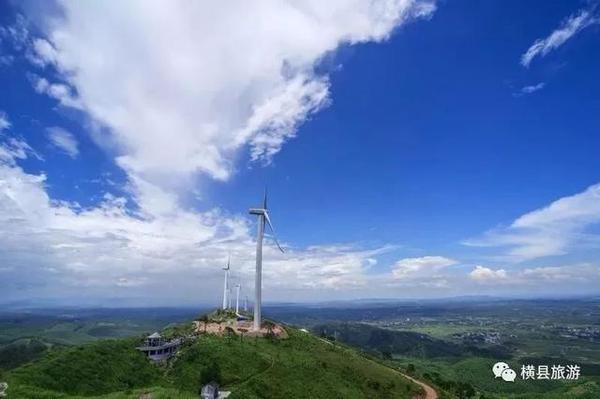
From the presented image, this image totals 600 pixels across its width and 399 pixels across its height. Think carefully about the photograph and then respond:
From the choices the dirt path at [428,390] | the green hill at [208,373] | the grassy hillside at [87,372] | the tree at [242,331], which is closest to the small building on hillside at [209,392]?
the green hill at [208,373]

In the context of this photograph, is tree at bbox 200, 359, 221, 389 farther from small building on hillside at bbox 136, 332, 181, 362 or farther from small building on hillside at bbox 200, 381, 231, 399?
small building on hillside at bbox 136, 332, 181, 362

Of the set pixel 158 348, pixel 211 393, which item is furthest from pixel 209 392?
pixel 158 348

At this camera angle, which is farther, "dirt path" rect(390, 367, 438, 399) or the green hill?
"dirt path" rect(390, 367, 438, 399)

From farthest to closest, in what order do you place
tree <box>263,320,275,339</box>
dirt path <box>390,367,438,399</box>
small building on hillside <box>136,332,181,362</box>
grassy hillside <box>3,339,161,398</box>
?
1. tree <box>263,320,275,339</box>
2. dirt path <box>390,367,438,399</box>
3. small building on hillside <box>136,332,181,362</box>
4. grassy hillside <box>3,339,161,398</box>

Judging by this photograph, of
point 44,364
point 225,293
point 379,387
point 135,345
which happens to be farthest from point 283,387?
point 225,293

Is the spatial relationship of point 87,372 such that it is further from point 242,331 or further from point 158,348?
point 242,331

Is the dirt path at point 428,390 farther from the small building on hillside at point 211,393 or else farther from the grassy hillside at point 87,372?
the grassy hillside at point 87,372

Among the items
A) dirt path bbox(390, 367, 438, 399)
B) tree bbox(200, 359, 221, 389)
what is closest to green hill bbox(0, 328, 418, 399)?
tree bbox(200, 359, 221, 389)
